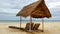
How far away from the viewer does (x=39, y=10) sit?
48.1ft

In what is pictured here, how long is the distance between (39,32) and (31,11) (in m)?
1.49

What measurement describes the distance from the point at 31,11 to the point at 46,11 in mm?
1142

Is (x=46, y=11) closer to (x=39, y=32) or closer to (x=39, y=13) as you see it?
(x=39, y=13)

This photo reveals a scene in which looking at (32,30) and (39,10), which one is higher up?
(39,10)

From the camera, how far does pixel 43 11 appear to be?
1480 cm

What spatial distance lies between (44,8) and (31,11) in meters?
1.03

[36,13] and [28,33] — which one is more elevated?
[36,13]

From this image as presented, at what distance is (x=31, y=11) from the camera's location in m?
14.2

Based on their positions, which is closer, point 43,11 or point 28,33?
point 28,33

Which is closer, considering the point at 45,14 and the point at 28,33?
the point at 28,33

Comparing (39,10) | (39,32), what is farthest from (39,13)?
(39,32)

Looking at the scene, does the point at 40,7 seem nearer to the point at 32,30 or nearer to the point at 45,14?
the point at 45,14

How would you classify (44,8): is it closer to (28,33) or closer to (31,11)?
(31,11)

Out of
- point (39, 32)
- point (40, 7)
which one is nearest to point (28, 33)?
point (39, 32)
